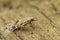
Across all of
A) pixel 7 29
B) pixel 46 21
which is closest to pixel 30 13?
pixel 46 21

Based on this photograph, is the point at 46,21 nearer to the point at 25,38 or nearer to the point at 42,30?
the point at 42,30

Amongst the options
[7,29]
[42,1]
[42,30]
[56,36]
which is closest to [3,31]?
[7,29]

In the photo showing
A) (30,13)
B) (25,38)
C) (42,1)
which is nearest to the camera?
(25,38)

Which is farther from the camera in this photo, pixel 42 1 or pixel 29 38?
pixel 42 1

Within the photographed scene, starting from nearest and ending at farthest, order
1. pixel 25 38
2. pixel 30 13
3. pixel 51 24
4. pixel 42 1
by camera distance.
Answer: pixel 25 38 < pixel 51 24 < pixel 30 13 < pixel 42 1

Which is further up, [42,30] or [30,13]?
[30,13]

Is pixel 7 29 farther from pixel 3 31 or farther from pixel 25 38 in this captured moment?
pixel 25 38

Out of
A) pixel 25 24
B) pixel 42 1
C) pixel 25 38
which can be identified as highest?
pixel 42 1
